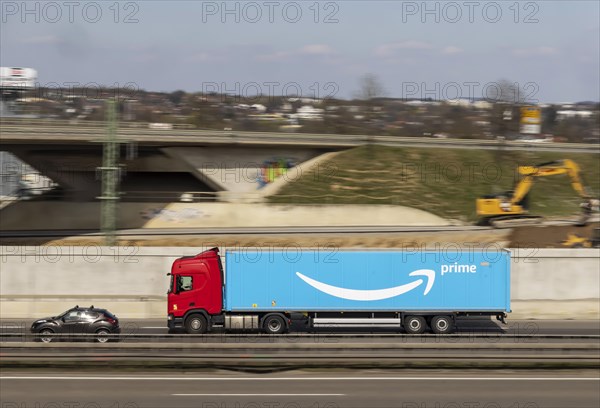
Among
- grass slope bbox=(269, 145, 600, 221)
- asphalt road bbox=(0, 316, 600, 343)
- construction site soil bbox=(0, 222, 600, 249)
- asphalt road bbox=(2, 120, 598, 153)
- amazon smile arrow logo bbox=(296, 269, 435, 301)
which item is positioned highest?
asphalt road bbox=(2, 120, 598, 153)

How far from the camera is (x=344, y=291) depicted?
2612cm

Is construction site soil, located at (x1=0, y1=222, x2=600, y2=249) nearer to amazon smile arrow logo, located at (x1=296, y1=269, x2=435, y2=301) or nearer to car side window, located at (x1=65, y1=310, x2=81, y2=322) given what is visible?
amazon smile arrow logo, located at (x1=296, y1=269, x2=435, y2=301)

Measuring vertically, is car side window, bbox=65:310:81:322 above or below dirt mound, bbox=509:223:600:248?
below

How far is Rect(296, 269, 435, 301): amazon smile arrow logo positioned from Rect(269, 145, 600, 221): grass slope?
2561 cm

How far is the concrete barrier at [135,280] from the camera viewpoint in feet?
102

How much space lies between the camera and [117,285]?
3142cm

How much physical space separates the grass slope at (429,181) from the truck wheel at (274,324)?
2594cm

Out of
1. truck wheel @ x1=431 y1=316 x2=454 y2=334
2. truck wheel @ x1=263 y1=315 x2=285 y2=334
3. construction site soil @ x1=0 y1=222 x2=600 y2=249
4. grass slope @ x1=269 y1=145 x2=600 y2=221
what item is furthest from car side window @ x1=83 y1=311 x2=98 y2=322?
grass slope @ x1=269 y1=145 x2=600 y2=221

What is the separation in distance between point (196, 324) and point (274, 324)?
2877 mm

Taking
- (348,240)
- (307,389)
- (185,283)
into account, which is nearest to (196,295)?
(185,283)

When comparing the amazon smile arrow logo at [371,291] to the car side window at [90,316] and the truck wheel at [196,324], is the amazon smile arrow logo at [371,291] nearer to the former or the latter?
the truck wheel at [196,324]

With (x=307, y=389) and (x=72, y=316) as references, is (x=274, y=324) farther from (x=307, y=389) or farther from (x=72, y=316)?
(x=307, y=389)

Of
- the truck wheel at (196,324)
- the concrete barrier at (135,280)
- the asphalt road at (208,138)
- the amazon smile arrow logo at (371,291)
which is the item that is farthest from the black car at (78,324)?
the asphalt road at (208,138)

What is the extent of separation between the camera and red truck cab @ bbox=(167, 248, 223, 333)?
26281 mm
